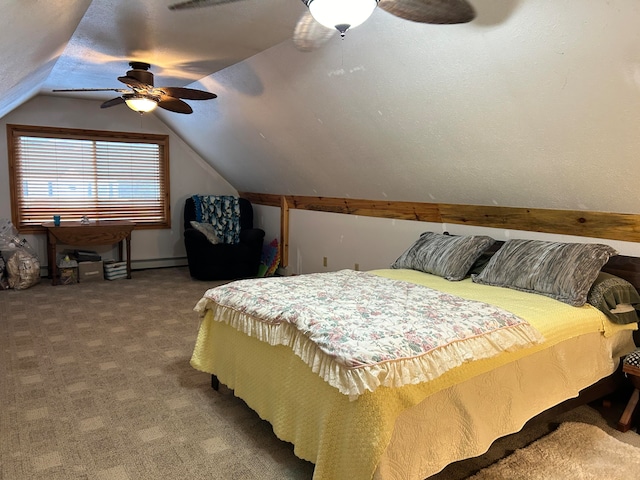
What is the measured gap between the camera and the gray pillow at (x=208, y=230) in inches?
225

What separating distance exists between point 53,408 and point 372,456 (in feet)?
6.16

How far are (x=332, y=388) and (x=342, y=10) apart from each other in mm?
1324

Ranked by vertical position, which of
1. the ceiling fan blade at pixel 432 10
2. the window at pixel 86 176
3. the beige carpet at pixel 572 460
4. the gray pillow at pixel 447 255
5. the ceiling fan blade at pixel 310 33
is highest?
the ceiling fan blade at pixel 310 33

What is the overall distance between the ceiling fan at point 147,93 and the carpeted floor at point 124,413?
1.86m

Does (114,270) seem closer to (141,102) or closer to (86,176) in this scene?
(86,176)

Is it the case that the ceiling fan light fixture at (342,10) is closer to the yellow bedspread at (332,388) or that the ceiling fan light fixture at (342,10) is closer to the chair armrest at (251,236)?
the yellow bedspread at (332,388)

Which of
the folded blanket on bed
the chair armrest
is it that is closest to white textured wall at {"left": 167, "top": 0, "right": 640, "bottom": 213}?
the folded blanket on bed

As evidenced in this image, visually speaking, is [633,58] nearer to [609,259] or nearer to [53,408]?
[609,259]

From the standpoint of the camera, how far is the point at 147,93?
3715 mm

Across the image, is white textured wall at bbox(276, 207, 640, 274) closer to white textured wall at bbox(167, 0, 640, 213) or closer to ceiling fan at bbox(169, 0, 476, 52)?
white textured wall at bbox(167, 0, 640, 213)

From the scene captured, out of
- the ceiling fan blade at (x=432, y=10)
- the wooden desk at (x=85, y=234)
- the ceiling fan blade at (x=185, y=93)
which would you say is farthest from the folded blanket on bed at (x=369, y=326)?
the wooden desk at (x=85, y=234)

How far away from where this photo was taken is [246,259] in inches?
224

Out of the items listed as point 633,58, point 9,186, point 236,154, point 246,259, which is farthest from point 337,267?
point 9,186

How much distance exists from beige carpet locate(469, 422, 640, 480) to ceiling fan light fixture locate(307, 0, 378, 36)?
1.87 meters
